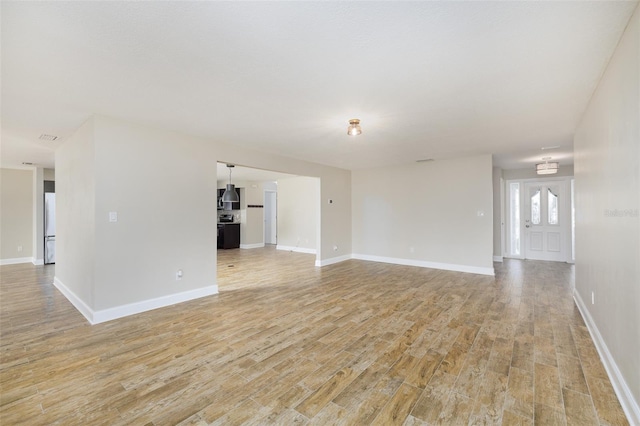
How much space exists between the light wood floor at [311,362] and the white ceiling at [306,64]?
7.76 feet

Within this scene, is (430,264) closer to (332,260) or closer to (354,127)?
(332,260)

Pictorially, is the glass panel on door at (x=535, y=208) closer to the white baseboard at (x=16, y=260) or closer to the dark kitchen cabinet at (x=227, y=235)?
the dark kitchen cabinet at (x=227, y=235)

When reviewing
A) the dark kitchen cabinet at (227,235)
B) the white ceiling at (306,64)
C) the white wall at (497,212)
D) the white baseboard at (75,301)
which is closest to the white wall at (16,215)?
the white baseboard at (75,301)

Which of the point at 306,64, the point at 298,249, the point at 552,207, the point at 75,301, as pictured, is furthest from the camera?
the point at 298,249

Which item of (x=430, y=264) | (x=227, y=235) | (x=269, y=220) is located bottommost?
(x=430, y=264)

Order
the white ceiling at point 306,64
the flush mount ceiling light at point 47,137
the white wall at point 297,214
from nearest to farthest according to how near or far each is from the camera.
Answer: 1. the white ceiling at point 306,64
2. the flush mount ceiling light at point 47,137
3. the white wall at point 297,214

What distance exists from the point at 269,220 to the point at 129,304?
744cm

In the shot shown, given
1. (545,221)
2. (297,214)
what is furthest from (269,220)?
(545,221)

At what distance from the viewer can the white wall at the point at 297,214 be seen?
8.93 metres

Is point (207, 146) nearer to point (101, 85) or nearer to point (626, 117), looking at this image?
point (101, 85)

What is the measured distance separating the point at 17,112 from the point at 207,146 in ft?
6.53

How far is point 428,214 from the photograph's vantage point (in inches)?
247

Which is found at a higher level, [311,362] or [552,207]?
[552,207]

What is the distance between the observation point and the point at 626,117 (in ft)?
5.92
